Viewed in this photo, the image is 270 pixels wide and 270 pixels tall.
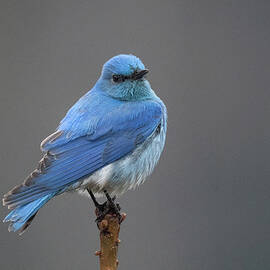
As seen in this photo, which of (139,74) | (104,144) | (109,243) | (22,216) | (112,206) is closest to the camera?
(109,243)

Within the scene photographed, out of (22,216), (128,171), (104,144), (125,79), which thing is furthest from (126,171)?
(22,216)

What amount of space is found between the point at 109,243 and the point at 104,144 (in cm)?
104

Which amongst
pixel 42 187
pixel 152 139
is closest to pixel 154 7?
pixel 152 139

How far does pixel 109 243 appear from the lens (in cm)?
456

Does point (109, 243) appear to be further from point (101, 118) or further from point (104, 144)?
point (101, 118)

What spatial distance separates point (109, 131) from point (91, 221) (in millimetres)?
1794

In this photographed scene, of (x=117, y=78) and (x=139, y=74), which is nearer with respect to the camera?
(x=139, y=74)

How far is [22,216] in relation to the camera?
4898 mm

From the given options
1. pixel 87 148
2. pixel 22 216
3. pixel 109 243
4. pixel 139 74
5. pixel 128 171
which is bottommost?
pixel 109 243

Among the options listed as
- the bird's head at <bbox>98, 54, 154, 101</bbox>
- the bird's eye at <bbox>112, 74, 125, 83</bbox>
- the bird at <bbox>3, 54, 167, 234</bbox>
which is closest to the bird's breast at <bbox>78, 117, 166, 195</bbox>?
the bird at <bbox>3, 54, 167, 234</bbox>

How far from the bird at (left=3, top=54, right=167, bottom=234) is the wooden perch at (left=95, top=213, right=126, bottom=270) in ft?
1.68

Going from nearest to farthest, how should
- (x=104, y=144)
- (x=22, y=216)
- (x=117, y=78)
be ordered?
(x=22, y=216) < (x=104, y=144) < (x=117, y=78)

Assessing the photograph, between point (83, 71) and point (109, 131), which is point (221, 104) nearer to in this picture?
point (83, 71)

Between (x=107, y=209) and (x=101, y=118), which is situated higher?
(x=101, y=118)
